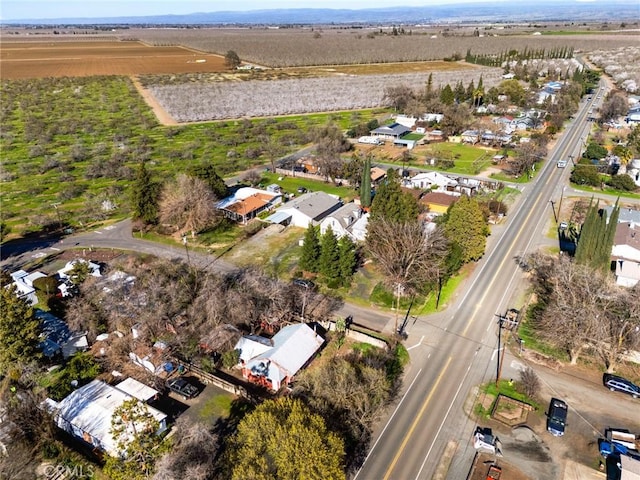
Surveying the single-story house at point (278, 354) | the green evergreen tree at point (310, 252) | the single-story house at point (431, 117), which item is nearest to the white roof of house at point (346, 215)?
the green evergreen tree at point (310, 252)

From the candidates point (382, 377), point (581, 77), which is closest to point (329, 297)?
point (382, 377)

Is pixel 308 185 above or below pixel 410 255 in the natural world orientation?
below

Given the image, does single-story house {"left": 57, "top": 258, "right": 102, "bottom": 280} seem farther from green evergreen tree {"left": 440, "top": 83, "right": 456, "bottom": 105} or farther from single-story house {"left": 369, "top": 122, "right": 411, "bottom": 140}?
green evergreen tree {"left": 440, "top": 83, "right": 456, "bottom": 105}

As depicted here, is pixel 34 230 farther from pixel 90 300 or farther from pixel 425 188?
pixel 425 188

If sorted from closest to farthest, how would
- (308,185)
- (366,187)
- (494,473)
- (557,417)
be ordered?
1. (494,473)
2. (557,417)
3. (366,187)
4. (308,185)

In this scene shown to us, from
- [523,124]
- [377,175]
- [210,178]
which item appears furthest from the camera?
[523,124]

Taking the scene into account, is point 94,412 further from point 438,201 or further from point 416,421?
point 438,201

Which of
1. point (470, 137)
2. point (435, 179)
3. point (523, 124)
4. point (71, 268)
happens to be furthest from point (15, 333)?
point (523, 124)
